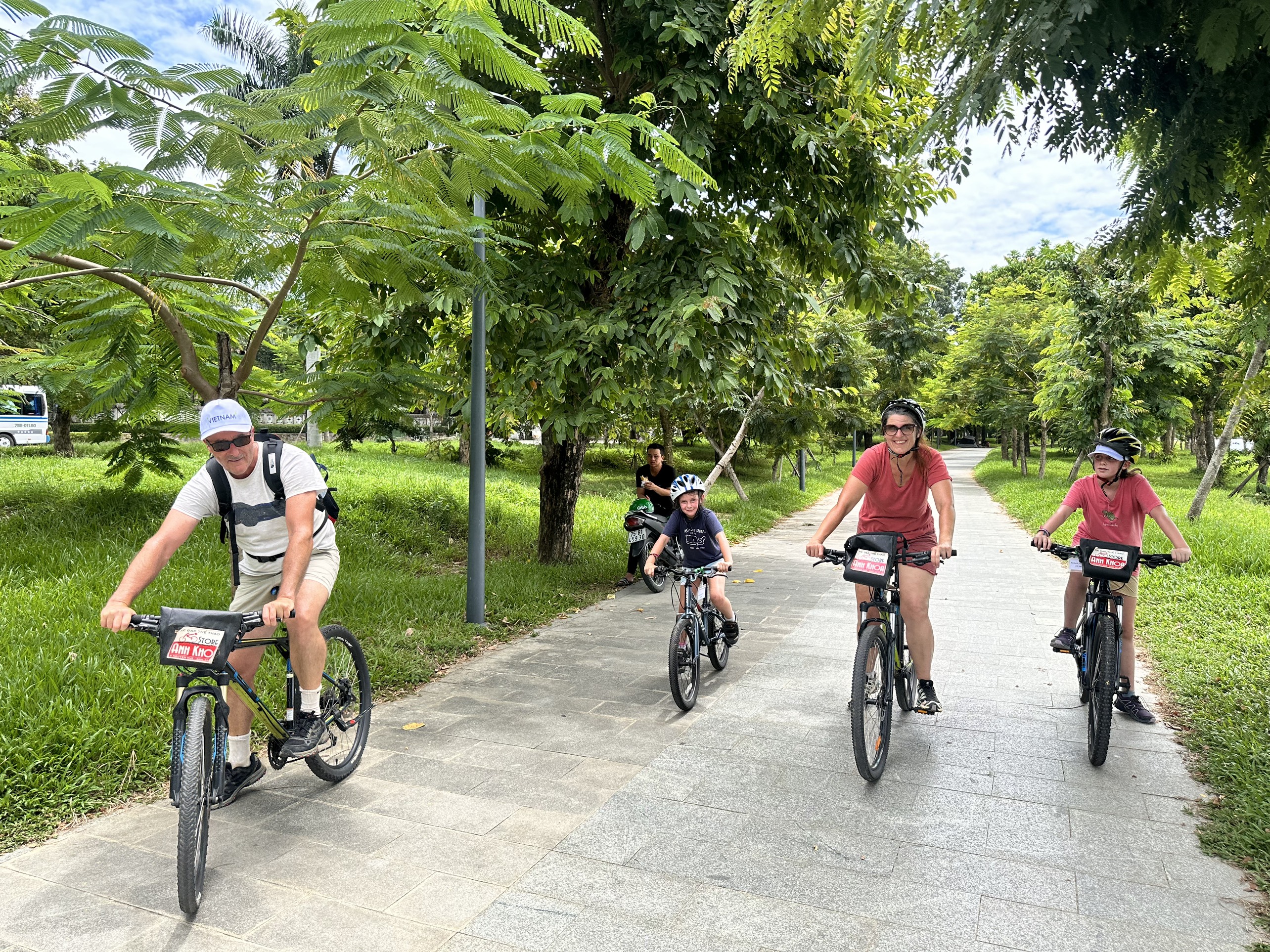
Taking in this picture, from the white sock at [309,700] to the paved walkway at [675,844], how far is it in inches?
18.2

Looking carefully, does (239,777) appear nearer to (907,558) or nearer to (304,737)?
(304,737)

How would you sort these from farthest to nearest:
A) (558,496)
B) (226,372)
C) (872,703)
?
1. (558,496)
2. (226,372)
3. (872,703)

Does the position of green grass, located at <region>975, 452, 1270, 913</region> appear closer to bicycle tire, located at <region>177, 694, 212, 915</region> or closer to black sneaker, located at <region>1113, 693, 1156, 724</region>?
black sneaker, located at <region>1113, 693, 1156, 724</region>

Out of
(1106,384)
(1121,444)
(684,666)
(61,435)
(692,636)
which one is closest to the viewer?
(1121,444)

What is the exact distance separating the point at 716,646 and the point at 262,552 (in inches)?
136

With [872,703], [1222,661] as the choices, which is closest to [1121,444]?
[872,703]

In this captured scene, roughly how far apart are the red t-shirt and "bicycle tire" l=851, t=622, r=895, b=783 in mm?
687

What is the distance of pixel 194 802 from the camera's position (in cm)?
311

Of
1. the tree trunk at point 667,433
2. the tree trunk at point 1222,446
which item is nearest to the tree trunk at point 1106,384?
the tree trunk at point 1222,446

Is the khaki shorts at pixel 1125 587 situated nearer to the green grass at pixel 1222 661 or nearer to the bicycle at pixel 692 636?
the green grass at pixel 1222 661

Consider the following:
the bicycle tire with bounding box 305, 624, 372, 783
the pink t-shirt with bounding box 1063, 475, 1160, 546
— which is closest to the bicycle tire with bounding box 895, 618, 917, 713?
the pink t-shirt with bounding box 1063, 475, 1160, 546

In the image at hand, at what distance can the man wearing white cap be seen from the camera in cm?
351

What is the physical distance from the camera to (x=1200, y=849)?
3.64 metres

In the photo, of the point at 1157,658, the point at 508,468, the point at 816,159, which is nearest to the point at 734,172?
the point at 816,159
